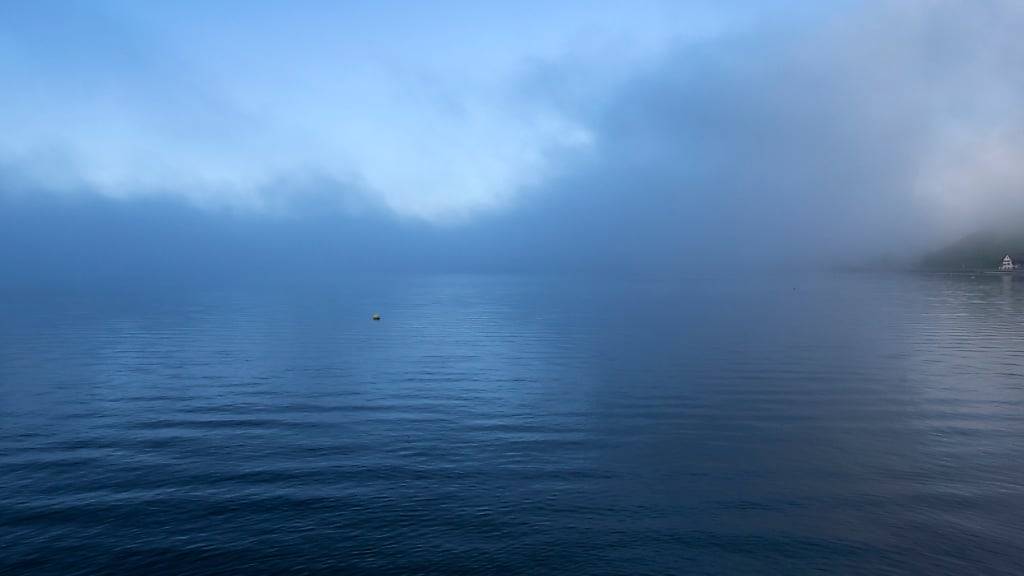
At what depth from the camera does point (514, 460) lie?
142 feet

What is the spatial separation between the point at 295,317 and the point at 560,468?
387ft

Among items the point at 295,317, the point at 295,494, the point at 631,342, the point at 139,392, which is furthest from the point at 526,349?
the point at 295,317

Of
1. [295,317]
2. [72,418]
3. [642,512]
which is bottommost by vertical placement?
[642,512]

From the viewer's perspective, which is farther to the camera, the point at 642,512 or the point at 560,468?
the point at 560,468

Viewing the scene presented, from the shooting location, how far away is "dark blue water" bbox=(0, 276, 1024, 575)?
30750 millimetres

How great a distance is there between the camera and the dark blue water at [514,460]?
3075cm

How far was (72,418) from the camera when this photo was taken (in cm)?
5412

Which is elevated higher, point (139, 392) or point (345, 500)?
point (139, 392)

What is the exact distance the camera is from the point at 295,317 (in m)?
149

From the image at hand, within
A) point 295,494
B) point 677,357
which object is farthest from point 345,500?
point 677,357

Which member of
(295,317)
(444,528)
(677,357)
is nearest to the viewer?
(444,528)

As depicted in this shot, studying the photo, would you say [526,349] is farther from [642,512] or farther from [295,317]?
[295,317]

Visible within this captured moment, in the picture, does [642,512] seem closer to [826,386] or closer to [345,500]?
[345,500]

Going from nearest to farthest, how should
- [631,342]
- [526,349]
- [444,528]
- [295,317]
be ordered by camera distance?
[444,528], [526,349], [631,342], [295,317]
